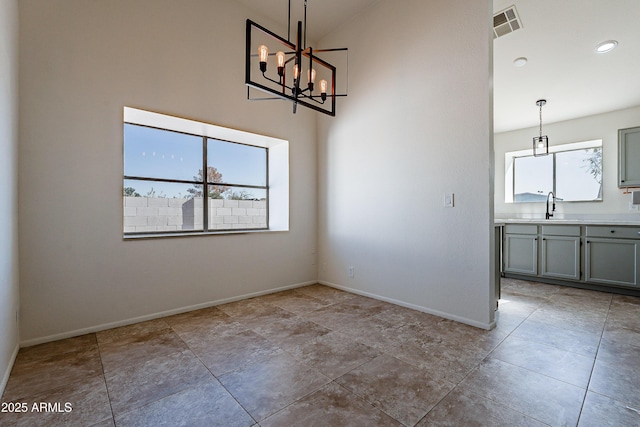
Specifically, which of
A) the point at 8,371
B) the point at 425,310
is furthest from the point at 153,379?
the point at 425,310

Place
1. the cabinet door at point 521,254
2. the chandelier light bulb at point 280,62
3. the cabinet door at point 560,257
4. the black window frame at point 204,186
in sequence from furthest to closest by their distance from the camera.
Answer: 1. the cabinet door at point 521,254
2. the cabinet door at point 560,257
3. the black window frame at point 204,186
4. the chandelier light bulb at point 280,62

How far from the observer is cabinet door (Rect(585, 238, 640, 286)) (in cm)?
376

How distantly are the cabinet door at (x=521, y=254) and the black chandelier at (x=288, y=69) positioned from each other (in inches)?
146

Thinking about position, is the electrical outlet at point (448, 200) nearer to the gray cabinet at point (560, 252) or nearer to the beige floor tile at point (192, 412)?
the beige floor tile at point (192, 412)

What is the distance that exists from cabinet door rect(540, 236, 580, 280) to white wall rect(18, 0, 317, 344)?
4.50 m

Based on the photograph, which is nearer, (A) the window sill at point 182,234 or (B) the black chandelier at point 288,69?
(B) the black chandelier at point 288,69

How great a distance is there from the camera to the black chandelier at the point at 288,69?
2.08 m

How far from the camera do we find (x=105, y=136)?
2.64m

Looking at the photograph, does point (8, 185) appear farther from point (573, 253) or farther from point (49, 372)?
point (573, 253)

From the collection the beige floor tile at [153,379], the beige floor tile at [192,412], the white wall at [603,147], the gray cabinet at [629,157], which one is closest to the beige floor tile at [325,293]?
the beige floor tile at [153,379]

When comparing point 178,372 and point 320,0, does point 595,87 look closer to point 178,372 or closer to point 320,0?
point 320,0

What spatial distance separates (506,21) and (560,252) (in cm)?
334

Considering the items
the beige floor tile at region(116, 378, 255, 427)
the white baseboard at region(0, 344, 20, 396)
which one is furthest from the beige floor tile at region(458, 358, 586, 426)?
the white baseboard at region(0, 344, 20, 396)

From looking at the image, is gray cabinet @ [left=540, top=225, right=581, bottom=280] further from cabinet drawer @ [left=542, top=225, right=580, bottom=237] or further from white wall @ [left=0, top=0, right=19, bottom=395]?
white wall @ [left=0, top=0, right=19, bottom=395]
